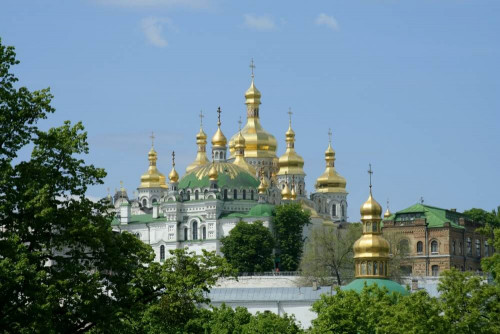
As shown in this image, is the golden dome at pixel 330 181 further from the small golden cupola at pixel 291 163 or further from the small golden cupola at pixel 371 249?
the small golden cupola at pixel 371 249

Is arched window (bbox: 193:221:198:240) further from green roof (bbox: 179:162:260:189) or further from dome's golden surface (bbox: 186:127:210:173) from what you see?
dome's golden surface (bbox: 186:127:210:173)

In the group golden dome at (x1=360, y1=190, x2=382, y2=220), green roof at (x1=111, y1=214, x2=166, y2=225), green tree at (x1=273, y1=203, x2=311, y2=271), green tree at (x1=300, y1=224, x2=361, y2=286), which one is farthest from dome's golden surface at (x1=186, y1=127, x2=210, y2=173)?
golden dome at (x1=360, y1=190, x2=382, y2=220)

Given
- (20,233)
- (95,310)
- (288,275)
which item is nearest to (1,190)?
(20,233)

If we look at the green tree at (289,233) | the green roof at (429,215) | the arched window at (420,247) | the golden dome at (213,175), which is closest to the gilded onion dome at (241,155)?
the golden dome at (213,175)

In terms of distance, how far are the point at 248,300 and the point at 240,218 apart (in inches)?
1264

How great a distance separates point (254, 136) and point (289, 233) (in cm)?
2217

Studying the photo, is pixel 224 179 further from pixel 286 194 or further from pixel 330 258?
pixel 330 258

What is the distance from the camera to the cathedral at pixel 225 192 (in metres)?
113

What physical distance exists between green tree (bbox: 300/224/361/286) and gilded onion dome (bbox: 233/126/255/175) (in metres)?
20.5

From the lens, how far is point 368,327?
167 ft

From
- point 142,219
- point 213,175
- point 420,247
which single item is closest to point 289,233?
point 213,175

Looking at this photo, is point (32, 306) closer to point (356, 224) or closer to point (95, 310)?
point (95, 310)

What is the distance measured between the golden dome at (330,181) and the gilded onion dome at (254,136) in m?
4.96

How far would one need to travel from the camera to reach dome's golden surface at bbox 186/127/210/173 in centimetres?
12911
